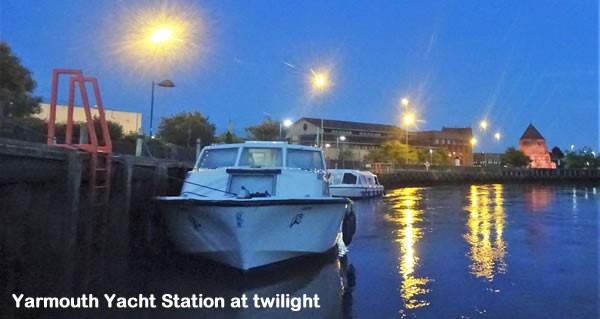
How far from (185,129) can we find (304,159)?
4925 centimetres

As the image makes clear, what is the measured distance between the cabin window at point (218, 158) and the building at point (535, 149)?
465 ft

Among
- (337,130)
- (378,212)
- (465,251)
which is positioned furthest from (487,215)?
(337,130)

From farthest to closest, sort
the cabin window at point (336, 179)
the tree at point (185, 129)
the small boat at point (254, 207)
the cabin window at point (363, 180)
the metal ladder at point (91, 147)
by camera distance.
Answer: the tree at point (185, 129) → the cabin window at point (363, 180) → the cabin window at point (336, 179) → the metal ladder at point (91, 147) → the small boat at point (254, 207)

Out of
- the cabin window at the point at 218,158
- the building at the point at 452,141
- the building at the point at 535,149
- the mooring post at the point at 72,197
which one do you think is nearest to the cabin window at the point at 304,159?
the cabin window at the point at 218,158

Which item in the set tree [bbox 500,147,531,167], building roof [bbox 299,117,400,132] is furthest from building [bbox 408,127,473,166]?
tree [bbox 500,147,531,167]

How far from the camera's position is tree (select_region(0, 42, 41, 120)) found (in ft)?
95.7

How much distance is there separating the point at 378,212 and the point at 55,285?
65.8ft

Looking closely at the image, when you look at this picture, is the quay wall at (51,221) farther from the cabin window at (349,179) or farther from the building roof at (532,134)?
the building roof at (532,134)

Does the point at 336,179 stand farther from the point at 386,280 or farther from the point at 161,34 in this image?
the point at 386,280

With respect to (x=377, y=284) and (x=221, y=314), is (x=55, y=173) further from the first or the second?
(x=377, y=284)

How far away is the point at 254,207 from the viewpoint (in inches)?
417

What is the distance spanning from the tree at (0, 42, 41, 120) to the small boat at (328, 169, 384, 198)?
20.0 meters

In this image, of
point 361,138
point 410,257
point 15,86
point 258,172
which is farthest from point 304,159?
point 361,138

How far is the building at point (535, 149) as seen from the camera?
472 ft
